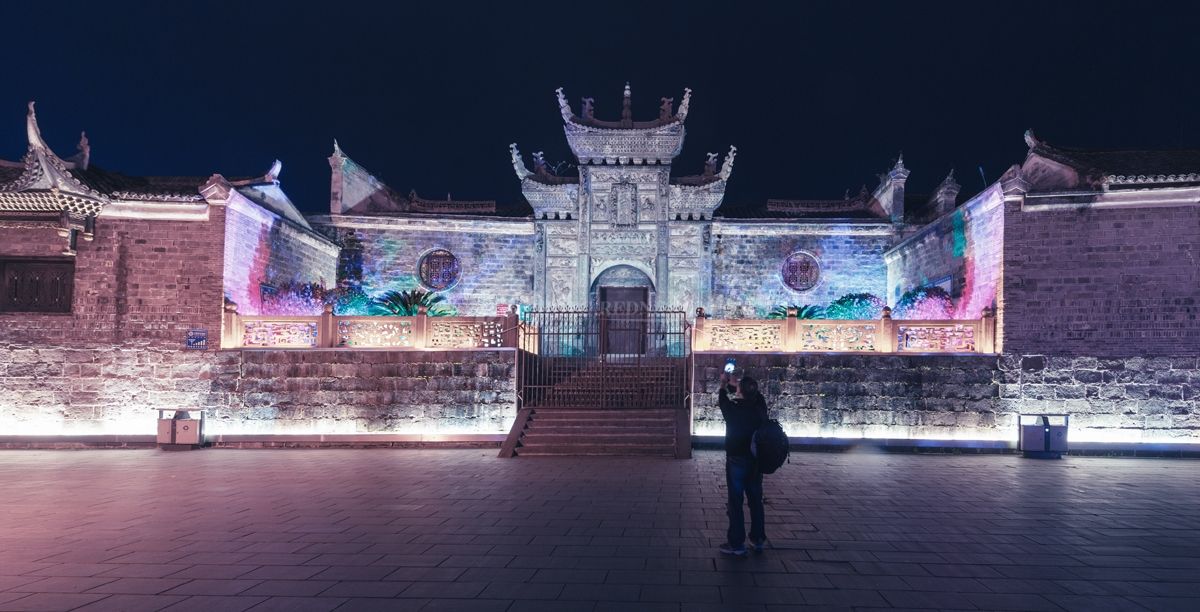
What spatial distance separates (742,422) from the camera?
5586 millimetres

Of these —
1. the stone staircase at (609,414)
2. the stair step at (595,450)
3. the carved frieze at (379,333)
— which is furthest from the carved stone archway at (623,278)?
the stair step at (595,450)

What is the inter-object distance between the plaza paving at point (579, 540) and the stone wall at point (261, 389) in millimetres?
3139

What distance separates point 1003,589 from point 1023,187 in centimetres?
1048

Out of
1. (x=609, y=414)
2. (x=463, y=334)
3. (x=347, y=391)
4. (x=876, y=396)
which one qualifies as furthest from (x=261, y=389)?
(x=876, y=396)

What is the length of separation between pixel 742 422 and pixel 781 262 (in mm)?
15814

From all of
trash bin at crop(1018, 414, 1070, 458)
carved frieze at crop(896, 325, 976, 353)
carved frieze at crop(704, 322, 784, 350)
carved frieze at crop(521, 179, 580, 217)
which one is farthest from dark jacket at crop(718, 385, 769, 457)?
carved frieze at crop(521, 179, 580, 217)

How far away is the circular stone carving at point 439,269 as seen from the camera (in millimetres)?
20727

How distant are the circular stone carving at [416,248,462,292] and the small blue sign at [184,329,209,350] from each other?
773cm

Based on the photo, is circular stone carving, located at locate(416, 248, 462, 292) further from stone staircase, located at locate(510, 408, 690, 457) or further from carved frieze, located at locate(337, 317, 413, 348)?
stone staircase, located at locate(510, 408, 690, 457)

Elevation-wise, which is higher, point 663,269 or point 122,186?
point 122,186

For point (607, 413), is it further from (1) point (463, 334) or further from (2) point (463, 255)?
(2) point (463, 255)

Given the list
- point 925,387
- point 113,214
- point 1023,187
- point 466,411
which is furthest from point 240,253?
point 1023,187

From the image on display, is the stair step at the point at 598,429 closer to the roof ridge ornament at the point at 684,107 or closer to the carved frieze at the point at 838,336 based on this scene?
the carved frieze at the point at 838,336

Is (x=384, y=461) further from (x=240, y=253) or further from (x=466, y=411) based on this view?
(x=240, y=253)
